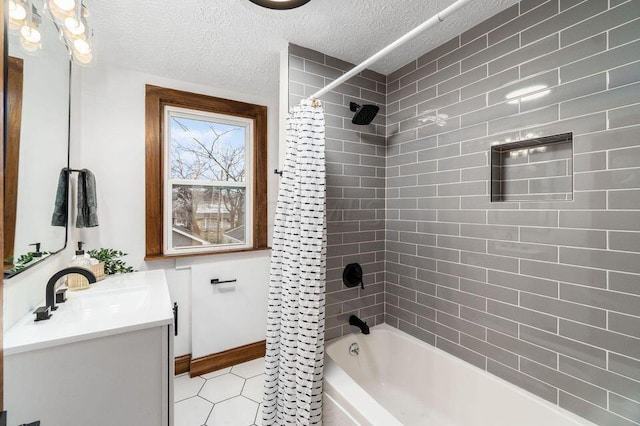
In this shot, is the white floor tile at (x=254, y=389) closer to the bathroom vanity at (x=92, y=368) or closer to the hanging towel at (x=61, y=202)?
the bathroom vanity at (x=92, y=368)

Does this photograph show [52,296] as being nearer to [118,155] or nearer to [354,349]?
[118,155]

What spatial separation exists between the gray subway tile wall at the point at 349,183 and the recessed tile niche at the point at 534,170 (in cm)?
80

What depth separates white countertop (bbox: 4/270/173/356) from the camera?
944 mm

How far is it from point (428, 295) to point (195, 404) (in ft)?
5.99

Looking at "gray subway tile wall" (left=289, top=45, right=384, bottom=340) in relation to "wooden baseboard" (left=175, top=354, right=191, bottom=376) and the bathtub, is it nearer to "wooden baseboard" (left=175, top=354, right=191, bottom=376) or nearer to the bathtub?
the bathtub

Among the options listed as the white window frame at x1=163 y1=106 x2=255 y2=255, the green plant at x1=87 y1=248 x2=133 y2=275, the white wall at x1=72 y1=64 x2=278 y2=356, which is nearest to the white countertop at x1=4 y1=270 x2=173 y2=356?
the green plant at x1=87 y1=248 x2=133 y2=275

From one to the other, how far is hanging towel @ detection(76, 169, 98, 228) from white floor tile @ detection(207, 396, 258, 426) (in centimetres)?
152

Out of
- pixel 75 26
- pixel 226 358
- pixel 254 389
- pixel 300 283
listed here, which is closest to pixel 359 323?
pixel 300 283

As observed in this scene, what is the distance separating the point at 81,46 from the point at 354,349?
2.40m

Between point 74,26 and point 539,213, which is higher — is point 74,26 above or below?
above

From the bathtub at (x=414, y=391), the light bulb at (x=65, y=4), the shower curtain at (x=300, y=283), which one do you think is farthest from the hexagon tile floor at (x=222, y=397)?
the light bulb at (x=65, y=4)

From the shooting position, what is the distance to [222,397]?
6.49ft

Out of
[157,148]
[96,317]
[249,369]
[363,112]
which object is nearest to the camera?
[96,317]

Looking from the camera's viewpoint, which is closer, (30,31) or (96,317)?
(30,31)
